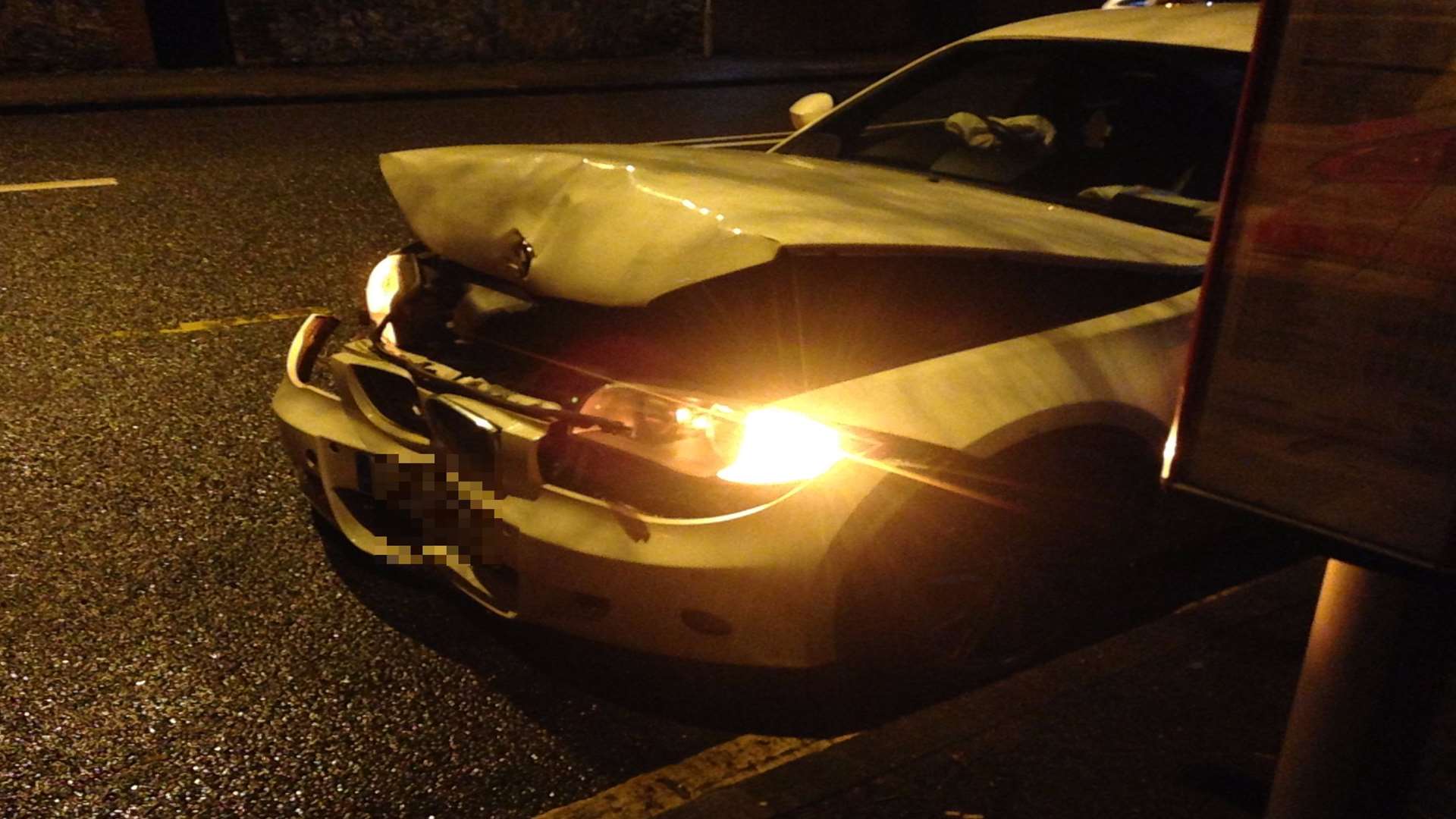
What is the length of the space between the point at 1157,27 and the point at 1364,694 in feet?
8.94

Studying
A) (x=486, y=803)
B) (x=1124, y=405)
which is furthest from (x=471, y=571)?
(x=1124, y=405)

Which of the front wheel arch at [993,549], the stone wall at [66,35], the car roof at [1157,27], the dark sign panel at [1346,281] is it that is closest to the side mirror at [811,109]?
the car roof at [1157,27]

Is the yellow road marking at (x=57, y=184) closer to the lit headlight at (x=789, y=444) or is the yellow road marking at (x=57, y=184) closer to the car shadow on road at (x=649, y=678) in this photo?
the car shadow on road at (x=649, y=678)

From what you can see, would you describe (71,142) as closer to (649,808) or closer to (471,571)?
(471,571)

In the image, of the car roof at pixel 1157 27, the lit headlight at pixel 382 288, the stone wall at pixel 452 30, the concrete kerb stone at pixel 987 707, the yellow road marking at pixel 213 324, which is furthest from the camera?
the stone wall at pixel 452 30

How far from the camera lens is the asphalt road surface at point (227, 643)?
8.80ft

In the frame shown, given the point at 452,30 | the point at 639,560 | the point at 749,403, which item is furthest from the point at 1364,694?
the point at 452,30

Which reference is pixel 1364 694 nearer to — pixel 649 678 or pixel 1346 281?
pixel 1346 281

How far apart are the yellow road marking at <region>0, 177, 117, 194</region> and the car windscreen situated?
5.40 m

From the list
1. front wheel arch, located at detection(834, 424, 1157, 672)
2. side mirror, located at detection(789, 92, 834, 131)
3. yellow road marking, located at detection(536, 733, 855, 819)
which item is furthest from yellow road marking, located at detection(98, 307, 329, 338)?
front wheel arch, located at detection(834, 424, 1157, 672)

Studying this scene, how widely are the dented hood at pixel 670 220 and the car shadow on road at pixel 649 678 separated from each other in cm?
83

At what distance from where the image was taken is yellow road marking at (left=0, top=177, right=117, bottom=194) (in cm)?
774

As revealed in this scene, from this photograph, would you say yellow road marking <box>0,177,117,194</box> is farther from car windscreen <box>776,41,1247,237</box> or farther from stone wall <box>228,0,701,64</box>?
stone wall <box>228,0,701,64</box>

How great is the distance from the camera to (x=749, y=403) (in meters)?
2.65
